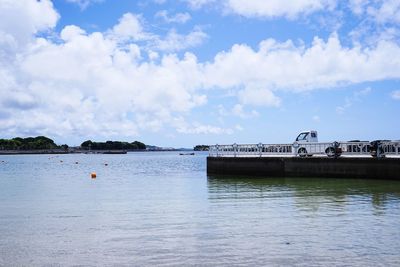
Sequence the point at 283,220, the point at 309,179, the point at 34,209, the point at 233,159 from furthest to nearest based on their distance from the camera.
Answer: the point at 233,159 < the point at 309,179 < the point at 34,209 < the point at 283,220

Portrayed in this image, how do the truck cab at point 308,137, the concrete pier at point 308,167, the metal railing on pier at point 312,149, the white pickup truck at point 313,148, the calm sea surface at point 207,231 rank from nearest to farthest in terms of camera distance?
the calm sea surface at point 207,231 → the concrete pier at point 308,167 → the metal railing on pier at point 312,149 → the white pickup truck at point 313,148 → the truck cab at point 308,137

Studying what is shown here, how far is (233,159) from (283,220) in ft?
83.4

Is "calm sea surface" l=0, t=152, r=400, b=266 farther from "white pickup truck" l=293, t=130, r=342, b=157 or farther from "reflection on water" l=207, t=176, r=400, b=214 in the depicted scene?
"white pickup truck" l=293, t=130, r=342, b=157

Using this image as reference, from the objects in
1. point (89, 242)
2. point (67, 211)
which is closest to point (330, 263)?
point (89, 242)

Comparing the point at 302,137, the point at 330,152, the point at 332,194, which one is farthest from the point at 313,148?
the point at 332,194

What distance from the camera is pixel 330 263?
31.6ft

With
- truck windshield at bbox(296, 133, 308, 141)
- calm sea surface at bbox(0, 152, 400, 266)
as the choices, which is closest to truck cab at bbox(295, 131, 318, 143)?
truck windshield at bbox(296, 133, 308, 141)

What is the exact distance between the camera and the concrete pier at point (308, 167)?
98.3ft

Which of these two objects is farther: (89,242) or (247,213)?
(247,213)

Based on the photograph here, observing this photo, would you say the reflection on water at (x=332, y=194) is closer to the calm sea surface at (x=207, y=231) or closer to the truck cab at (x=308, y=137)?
the calm sea surface at (x=207, y=231)

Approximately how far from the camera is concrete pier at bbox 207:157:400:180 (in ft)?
98.3

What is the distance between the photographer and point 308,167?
114 ft

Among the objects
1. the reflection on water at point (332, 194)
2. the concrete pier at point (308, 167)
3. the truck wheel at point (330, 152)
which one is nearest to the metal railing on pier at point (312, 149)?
the truck wheel at point (330, 152)

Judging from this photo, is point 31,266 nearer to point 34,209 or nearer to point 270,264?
point 270,264
